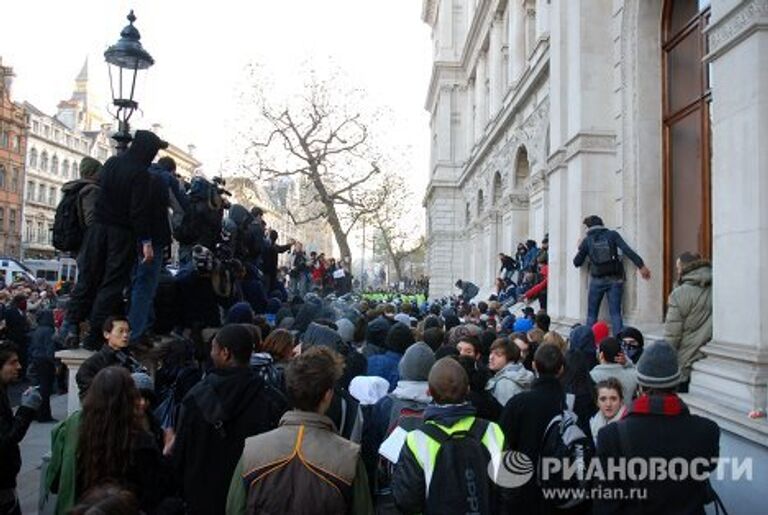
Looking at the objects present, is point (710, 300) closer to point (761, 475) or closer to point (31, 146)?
point (761, 475)

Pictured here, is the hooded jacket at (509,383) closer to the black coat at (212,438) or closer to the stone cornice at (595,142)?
the black coat at (212,438)

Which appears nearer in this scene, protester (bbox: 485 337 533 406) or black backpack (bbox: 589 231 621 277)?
protester (bbox: 485 337 533 406)

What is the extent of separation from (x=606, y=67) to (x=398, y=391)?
8.49 meters

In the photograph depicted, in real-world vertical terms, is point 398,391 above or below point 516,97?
below

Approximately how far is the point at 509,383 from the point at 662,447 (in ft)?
6.41

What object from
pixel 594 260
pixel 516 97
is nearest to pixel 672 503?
pixel 594 260

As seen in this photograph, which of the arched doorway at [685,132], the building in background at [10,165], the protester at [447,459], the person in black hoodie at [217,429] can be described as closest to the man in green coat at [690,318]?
the arched doorway at [685,132]

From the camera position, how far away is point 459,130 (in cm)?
4288

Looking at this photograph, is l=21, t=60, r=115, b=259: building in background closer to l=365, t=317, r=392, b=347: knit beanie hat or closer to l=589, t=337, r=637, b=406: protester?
l=365, t=317, r=392, b=347: knit beanie hat

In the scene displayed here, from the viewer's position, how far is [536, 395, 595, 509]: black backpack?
4.16 meters

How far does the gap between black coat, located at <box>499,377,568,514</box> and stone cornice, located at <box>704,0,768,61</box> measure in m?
3.76

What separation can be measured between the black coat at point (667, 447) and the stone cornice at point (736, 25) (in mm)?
4009

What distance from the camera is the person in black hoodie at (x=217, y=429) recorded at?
384 centimetres

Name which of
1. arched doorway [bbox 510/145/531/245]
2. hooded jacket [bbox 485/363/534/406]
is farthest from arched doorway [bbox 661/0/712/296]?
arched doorway [bbox 510/145/531/245]
